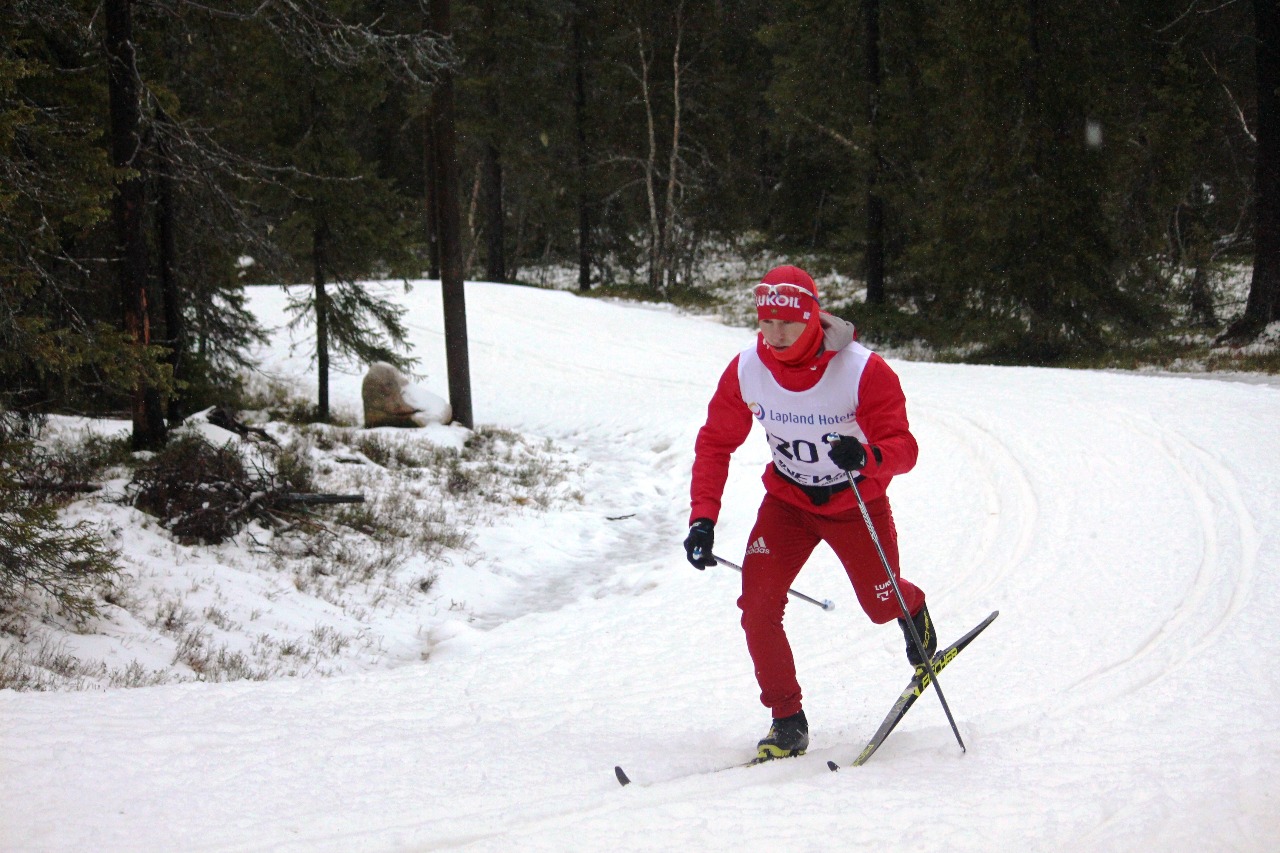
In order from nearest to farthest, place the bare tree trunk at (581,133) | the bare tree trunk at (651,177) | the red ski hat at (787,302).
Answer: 1. the red ski hat at (787,302)
2. the bare tree trunk at (651,177)
3. the bare tree trunk at (581,133)

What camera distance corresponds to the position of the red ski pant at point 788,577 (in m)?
4.78

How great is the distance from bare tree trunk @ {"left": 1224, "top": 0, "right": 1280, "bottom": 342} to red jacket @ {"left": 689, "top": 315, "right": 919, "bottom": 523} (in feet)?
49.6

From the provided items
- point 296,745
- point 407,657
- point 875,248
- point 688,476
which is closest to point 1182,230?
point 875,248

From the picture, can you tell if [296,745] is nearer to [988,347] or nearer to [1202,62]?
[988,347]

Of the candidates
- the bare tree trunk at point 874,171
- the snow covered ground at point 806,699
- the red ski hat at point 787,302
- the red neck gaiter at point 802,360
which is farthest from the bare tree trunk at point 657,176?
the red ski hat at point 787,302

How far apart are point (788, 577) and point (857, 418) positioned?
905 millimetres

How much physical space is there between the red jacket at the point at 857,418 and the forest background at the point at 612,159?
4.72 metres

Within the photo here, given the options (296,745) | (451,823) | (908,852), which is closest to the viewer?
(908,852)

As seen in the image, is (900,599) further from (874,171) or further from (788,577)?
(874,171)

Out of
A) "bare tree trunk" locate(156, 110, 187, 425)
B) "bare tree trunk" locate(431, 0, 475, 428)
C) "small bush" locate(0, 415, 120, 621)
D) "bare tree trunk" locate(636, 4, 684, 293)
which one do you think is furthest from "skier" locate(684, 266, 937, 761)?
"bare tree trunk" locate(636, 4, 684, 293)

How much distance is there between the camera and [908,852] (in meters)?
3.52

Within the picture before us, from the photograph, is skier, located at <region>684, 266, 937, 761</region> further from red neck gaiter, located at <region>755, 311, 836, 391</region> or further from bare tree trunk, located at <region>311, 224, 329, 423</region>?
bare tree trunk, located at <region>311, 224, 329, 423</region>

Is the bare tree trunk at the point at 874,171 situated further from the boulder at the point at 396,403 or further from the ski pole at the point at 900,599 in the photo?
the ski pole at the point at 900,599

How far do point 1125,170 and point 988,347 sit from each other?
14.3 ft
